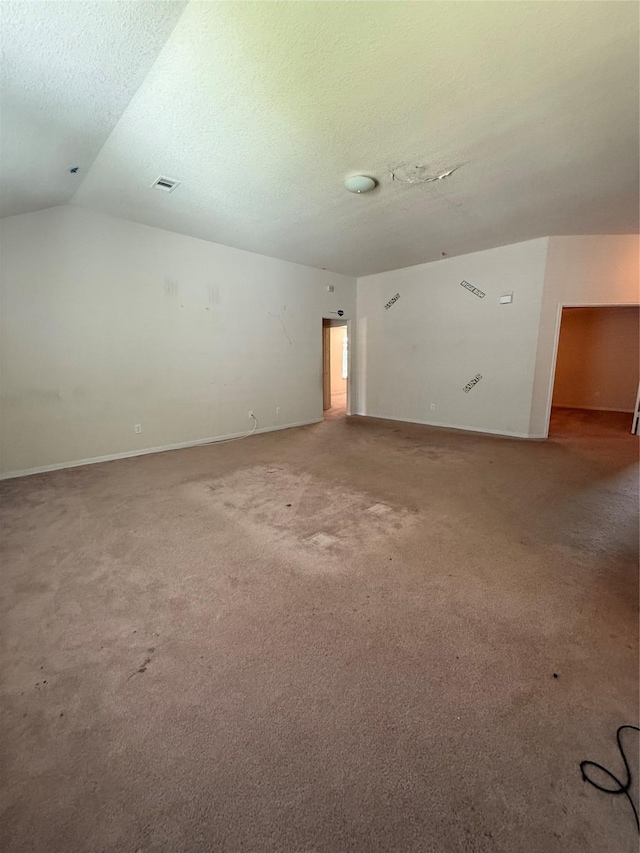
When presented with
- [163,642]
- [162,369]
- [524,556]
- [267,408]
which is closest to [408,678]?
[163,642]

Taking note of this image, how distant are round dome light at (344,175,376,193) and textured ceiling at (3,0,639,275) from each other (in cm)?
9

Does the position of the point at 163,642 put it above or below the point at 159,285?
below

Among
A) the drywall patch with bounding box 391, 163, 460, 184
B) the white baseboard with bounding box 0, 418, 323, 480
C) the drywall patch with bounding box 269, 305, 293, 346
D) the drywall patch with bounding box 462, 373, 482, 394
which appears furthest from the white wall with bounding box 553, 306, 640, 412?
the white baseboard with bounding box 0, 418, 323, 480

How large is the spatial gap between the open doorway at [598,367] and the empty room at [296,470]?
2.42m

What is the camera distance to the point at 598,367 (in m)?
7.04

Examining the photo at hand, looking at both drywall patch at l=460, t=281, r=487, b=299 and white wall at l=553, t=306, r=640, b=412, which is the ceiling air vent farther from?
white wall at l=553, t=306, r=640, b=412

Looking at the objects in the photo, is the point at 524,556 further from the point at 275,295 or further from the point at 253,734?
the point at 275,295

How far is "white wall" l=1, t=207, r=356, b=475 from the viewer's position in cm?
350

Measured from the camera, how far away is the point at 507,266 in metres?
4.99

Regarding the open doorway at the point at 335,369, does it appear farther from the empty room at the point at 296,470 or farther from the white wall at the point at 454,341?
the empty room at the point at 296,470

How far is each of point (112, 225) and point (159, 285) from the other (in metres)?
0.74

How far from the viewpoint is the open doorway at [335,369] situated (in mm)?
7020

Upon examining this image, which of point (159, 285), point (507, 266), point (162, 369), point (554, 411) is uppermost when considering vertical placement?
point (507, 266)

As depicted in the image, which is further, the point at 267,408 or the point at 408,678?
the point at 267,408
